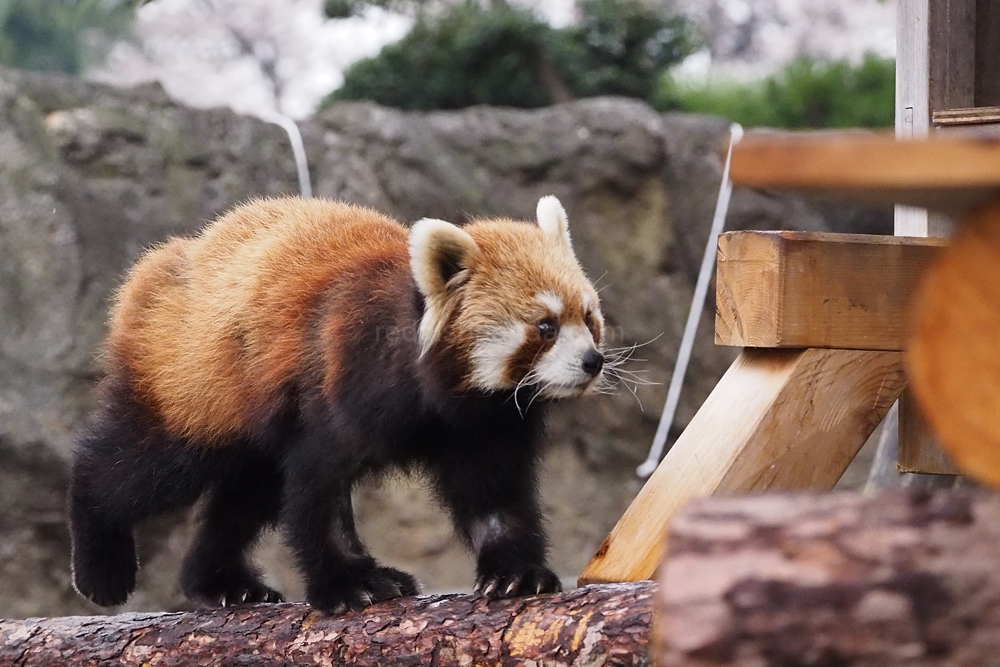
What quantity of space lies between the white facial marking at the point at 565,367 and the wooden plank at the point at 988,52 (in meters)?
1.38

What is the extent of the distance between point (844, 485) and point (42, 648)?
5.60m

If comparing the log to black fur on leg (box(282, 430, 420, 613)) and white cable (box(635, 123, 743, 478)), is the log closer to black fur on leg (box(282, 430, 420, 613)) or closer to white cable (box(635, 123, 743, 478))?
black fur on leg (box(282, 430, 420, 613))

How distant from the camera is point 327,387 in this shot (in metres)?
3.19

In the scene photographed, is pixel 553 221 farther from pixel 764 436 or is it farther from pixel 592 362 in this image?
pixel 764 436

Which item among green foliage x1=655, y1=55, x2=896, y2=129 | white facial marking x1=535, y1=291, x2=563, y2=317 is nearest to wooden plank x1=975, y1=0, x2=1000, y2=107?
white facial marking x1=535, y1=291, x2=563, y2=317

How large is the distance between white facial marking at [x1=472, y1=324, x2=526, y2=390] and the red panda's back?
17.0 inches

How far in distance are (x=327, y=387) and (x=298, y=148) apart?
144 inches

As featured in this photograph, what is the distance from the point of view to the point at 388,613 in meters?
3.01

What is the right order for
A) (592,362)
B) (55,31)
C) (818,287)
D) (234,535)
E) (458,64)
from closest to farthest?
(818,287) → (592,362) → (234,535) → (458,64) → (55,31)

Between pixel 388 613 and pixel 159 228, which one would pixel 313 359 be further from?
pixel 159 228

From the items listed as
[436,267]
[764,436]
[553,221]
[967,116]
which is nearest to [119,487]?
[436,267]

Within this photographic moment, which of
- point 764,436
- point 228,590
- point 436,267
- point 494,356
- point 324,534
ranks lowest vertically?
point 228,590

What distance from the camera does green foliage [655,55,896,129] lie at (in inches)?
340

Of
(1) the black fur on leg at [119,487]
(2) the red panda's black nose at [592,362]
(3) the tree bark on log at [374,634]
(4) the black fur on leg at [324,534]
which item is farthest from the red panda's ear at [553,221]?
(1) the black fur on leg at [119,487]
